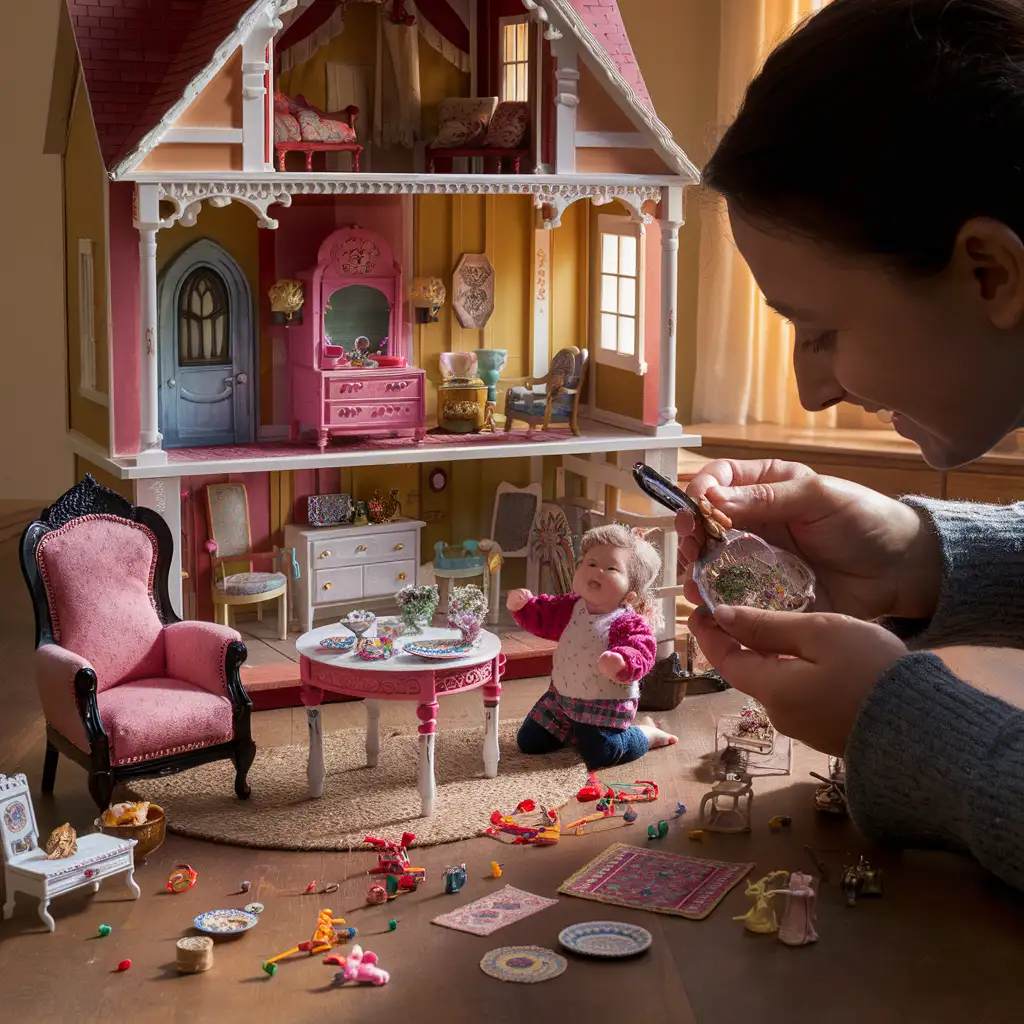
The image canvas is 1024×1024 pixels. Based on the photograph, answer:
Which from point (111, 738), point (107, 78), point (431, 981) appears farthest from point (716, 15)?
point (431, 981)

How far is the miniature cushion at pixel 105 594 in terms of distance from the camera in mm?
4875

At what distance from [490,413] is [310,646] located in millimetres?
1917

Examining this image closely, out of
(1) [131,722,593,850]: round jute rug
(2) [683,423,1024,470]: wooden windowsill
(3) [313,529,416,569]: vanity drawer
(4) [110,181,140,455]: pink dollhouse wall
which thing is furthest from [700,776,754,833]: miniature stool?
(2) [683,423,1024,470]: wooden windowsill

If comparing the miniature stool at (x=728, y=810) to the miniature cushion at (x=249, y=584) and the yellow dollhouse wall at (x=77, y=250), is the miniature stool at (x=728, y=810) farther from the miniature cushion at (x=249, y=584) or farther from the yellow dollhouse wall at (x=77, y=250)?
the yellow dollhouse wall at (x=77, y=250)

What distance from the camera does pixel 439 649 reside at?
16.0ft

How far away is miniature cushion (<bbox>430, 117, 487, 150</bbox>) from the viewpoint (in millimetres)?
6242

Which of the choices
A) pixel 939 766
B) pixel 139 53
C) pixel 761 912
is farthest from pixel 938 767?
pixel 139 53

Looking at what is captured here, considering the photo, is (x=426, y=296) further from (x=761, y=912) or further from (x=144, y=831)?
(x=761, y=912)

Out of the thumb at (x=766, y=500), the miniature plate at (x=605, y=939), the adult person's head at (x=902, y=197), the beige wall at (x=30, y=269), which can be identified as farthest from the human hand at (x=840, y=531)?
the beige wall at (x=30, y=269)

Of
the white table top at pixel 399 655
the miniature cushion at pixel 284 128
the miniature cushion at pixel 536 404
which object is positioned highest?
the miniature cushion at pixel 284 128

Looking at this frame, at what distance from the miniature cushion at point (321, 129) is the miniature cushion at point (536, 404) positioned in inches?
52.7

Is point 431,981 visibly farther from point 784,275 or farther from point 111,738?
point 784,275

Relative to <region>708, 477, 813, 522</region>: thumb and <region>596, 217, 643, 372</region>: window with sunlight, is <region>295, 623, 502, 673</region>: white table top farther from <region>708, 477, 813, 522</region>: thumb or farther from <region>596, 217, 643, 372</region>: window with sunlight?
<region>708, 477, 813, 522</region>: thumb

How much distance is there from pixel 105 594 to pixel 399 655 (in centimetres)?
102
